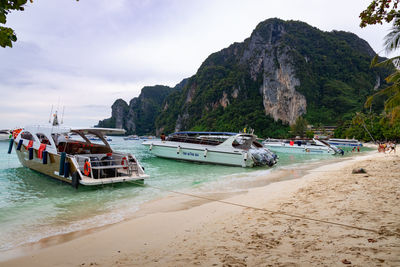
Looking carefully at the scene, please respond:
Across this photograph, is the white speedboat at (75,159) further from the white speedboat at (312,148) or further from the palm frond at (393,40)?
the white speedboat at (312,148)

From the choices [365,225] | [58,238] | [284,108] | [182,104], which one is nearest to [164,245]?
[58,238]

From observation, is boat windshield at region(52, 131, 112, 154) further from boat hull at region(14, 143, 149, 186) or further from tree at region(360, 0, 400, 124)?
tree at region(360, 0, 400, 124)

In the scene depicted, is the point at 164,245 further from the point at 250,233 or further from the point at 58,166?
the point at 58,166

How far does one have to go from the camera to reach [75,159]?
8836mm

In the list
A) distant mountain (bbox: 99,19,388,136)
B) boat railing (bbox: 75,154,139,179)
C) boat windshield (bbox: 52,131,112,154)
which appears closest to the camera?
boat railing (bbox: 75,154,139,179)

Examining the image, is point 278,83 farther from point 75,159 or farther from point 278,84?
point 75,159

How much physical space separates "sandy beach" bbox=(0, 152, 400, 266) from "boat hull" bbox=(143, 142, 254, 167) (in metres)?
10.1

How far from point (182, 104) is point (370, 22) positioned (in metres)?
171

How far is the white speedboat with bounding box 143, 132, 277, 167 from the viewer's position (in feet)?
53.4

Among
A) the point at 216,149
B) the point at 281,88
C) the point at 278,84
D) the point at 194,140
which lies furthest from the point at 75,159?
the point at 278,84

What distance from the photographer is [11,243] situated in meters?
4.30

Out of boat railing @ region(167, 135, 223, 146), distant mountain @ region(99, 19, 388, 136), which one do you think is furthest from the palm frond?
distant mountain @ region(99, 19, 388, 136)

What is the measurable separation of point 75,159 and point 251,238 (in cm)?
775

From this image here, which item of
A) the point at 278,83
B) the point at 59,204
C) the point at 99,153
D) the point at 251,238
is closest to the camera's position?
the point at 251,238
